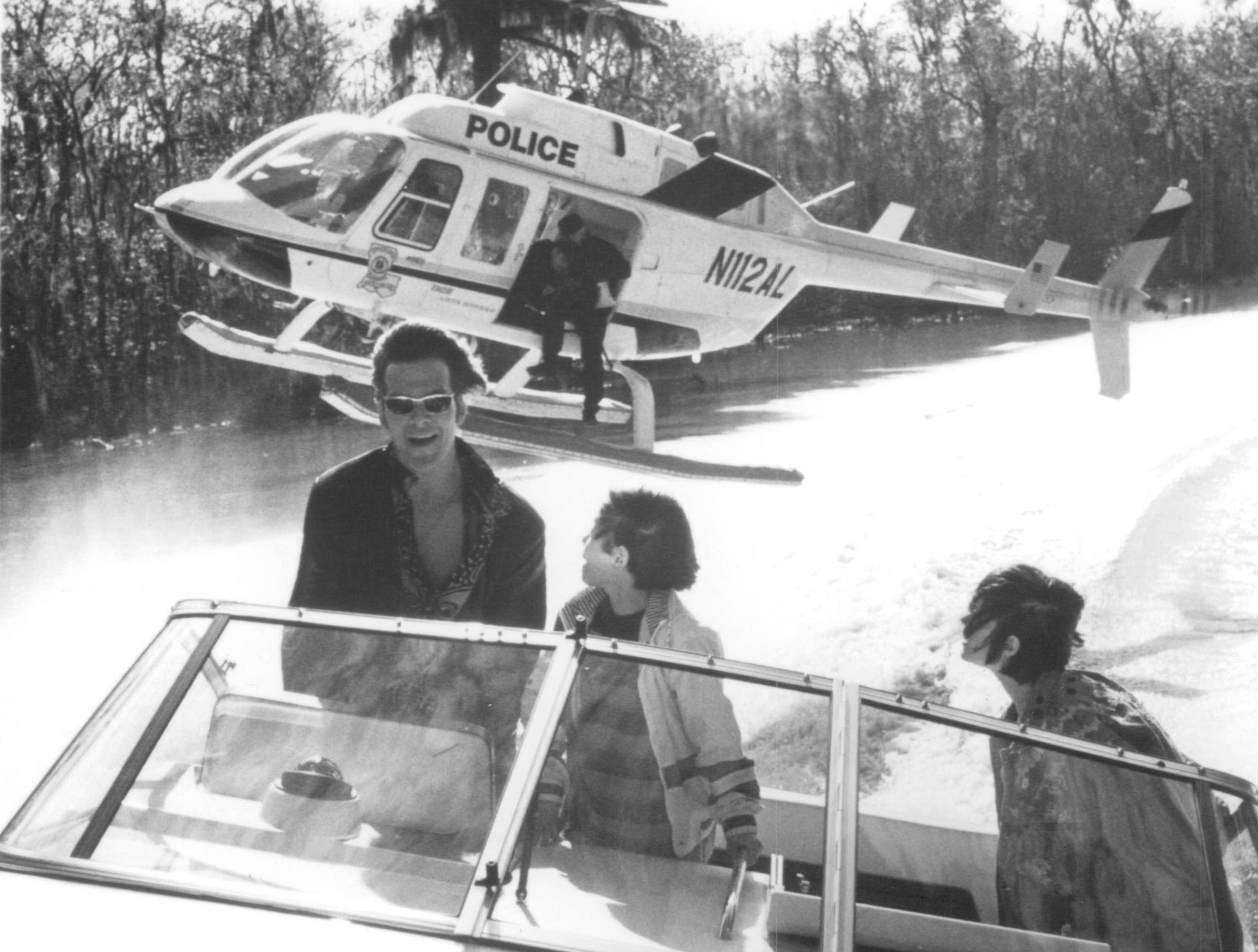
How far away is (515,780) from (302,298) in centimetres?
171

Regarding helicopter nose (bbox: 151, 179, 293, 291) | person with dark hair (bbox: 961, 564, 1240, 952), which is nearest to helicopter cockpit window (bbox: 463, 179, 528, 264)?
helicopter nose (bbox: 151, 179, 293, 291)

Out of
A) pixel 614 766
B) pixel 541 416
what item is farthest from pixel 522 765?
pixel 541 416

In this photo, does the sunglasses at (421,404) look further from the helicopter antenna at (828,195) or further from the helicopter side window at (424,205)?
the helicopter antenna at (828,195)

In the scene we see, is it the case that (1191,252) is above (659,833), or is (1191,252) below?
above

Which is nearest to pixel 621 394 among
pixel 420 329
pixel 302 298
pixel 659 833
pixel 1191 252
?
pixel 420 329

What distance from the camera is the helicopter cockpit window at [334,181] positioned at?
2.85 metres

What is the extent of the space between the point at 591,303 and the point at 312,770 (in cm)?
152

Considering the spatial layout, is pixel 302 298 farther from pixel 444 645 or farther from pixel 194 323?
pixel 444 645

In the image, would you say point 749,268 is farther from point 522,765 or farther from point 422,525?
point 522,765

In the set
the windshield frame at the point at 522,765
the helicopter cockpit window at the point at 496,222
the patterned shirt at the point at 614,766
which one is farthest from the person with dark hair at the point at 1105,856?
the helicopter cockpit window at the point at 496,222

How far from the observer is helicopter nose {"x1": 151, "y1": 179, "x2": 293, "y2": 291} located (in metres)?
2.86

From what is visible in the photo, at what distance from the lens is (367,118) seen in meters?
2.89

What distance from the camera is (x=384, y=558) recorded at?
259 centimetres

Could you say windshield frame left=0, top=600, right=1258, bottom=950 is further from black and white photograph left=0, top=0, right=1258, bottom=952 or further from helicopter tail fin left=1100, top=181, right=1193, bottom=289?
helicopter tail fin left=1100, top=181, right=1193, bottom=289
